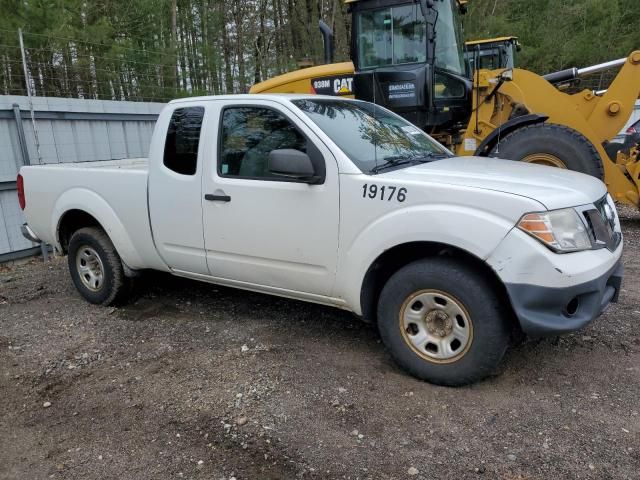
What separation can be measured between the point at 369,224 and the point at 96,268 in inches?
123

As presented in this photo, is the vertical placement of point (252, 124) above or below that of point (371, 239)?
above

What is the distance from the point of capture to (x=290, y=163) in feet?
11.6

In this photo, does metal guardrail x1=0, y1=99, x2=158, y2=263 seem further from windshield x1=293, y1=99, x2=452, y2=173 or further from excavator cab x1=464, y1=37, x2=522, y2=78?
excavator cab x1=464, y1=37, x2=522, y2=78

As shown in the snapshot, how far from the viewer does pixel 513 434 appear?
9.45ft

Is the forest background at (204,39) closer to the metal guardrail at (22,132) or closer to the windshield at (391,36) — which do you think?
the metal guardrail at (22,132)

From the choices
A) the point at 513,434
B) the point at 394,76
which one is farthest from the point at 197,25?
the point at 513,434

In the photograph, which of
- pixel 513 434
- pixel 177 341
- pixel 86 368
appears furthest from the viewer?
pixel 177 341

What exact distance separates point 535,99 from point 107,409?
6791 mm

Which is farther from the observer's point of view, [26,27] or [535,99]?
[26,27]

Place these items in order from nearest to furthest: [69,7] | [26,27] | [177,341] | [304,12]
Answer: [177,341]
[26,27]
[69,7]
[304,12]

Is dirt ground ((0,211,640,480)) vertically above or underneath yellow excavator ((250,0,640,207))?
underneath

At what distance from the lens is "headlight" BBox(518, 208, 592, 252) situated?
9.57 feet

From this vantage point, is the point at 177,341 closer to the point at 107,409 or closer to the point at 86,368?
the point at 86,368

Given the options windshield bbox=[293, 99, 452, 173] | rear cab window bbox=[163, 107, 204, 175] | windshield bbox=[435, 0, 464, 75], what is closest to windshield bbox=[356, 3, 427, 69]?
windshield bbox=[435, 0, 464, 75]
